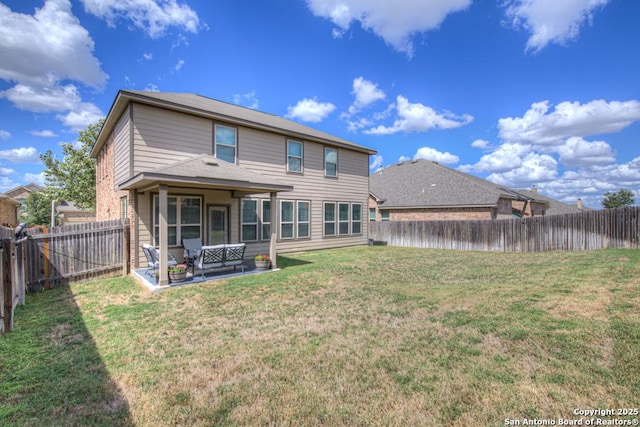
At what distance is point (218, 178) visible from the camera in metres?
7.93

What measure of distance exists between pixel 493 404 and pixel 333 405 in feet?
4.74

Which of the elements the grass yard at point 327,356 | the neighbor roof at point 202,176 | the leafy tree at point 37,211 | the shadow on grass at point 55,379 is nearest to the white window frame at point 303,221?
the neighbor roof at point 202,176

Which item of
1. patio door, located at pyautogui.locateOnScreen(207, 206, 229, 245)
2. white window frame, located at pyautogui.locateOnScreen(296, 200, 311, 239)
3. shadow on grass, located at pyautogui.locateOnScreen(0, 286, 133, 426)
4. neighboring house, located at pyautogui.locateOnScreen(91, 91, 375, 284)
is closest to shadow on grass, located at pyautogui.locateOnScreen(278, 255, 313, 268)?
neighboring house, located at pyautogui.locateOnScreen(91, 91, 375, 284)

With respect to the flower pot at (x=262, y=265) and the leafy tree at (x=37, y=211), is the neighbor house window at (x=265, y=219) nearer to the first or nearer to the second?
the flower pot at (x=262, y=265)

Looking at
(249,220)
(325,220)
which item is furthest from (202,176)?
(325,220)

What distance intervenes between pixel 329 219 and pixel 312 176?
2.43 meters

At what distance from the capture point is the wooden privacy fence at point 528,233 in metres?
11.8

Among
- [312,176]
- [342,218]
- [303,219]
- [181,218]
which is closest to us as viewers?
[181,218]

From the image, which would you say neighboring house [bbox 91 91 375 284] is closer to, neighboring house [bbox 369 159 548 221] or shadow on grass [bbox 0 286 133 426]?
shadow on grass [bbox 0 286 133 426]

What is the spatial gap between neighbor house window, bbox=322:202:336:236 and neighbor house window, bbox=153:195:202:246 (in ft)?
20.7

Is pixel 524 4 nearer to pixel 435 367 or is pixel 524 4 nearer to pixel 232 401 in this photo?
pixel 435 367

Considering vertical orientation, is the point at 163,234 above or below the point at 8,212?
below

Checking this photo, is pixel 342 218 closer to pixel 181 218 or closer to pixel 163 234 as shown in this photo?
pixel 181 218

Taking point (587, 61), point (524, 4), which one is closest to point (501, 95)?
point (587, 61)
